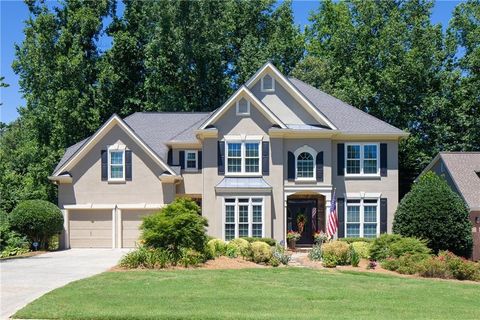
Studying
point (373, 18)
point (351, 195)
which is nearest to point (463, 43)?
point (373, 18)

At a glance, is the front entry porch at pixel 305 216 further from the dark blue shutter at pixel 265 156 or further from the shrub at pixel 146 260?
the shrub at pixel 146 260

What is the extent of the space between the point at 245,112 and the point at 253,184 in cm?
376

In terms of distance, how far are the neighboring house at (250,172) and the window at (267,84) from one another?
0.05 metres

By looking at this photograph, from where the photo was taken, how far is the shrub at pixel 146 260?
66.7 ft

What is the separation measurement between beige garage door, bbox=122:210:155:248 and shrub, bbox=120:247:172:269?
11.3 meters

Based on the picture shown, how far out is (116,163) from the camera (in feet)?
106

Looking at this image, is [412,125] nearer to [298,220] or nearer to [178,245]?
[298,220]

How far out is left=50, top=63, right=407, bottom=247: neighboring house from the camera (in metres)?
30.7

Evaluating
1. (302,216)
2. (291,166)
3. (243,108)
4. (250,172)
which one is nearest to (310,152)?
(291,166)

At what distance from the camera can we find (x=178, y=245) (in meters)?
21.4

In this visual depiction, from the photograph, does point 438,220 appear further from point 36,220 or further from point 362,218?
point 36,220

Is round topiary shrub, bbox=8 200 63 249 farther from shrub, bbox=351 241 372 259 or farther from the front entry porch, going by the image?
shrub, bbox=351 241 372 259

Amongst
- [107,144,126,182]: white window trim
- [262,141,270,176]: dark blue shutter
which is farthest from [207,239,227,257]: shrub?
[107,144,126,182]: white window trim

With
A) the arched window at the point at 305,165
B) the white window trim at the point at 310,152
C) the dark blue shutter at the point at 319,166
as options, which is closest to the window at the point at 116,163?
the white window trim at the point at 310,152
